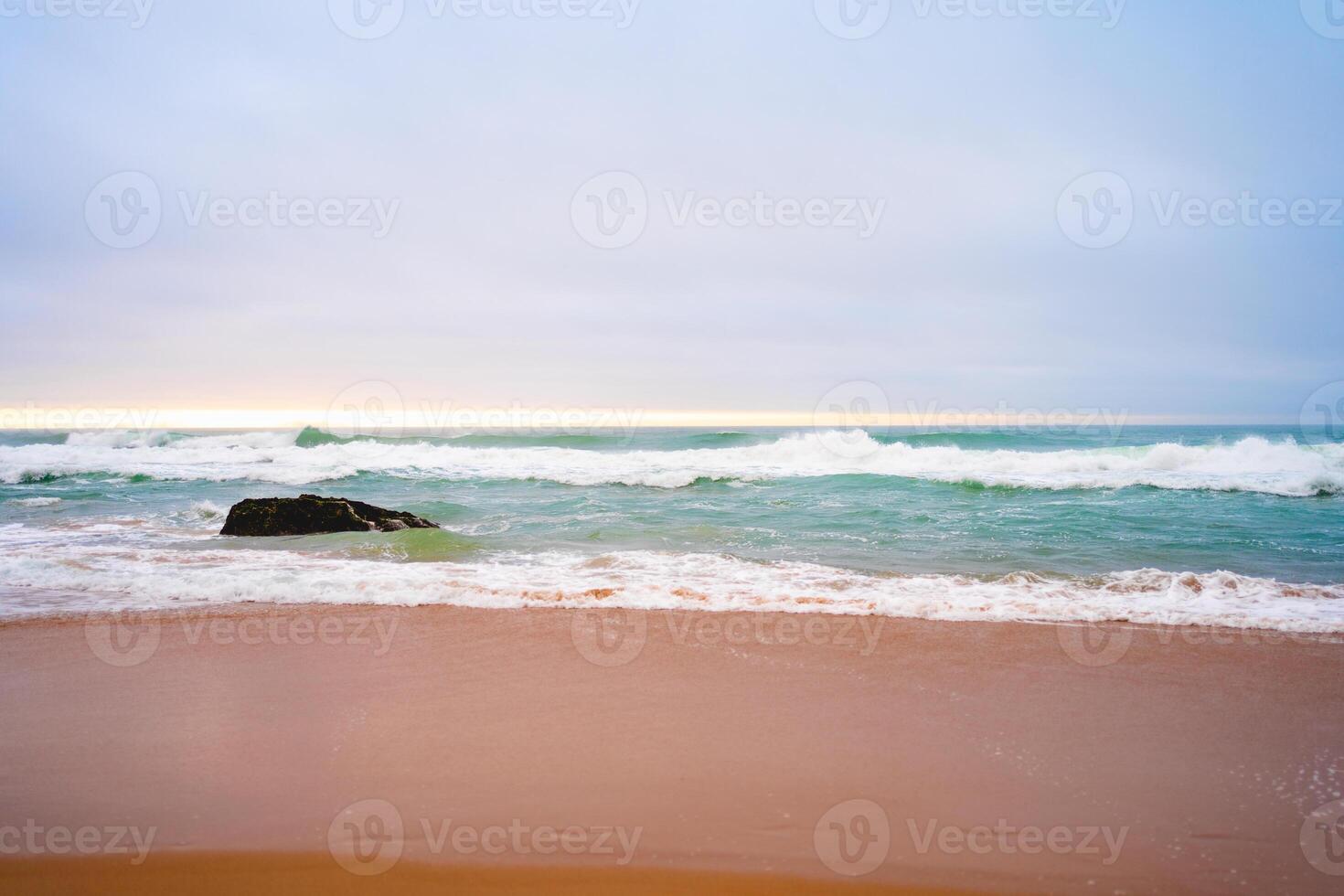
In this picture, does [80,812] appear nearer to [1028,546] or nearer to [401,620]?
[401,620]

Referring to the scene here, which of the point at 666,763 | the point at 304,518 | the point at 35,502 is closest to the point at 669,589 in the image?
the point at 666,763

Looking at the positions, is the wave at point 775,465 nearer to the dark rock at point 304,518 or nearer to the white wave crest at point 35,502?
the white wave crest at point 35,502

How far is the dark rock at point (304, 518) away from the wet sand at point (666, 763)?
18.1 feet

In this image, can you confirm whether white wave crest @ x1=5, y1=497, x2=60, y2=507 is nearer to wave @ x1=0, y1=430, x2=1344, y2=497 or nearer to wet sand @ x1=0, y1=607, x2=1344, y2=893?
wave @ x1=0, y1=430, x2=1344, y2=497

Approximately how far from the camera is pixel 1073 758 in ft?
11.5

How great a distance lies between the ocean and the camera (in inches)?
267

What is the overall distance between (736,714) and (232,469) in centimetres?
2447

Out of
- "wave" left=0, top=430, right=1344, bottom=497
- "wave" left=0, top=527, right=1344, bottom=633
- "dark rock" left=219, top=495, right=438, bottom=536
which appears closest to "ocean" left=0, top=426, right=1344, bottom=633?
"wave" left=0, top=527, right=1344, bottom=633

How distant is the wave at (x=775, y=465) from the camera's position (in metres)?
19.0

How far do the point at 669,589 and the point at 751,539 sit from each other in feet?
11.9

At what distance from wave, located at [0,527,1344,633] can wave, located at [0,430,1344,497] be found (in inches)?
452

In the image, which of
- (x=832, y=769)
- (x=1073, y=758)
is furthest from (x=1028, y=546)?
(x=832, y=769)

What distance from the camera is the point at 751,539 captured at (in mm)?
10617

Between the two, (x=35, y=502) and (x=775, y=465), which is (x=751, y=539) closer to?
(x=775, y=465)
